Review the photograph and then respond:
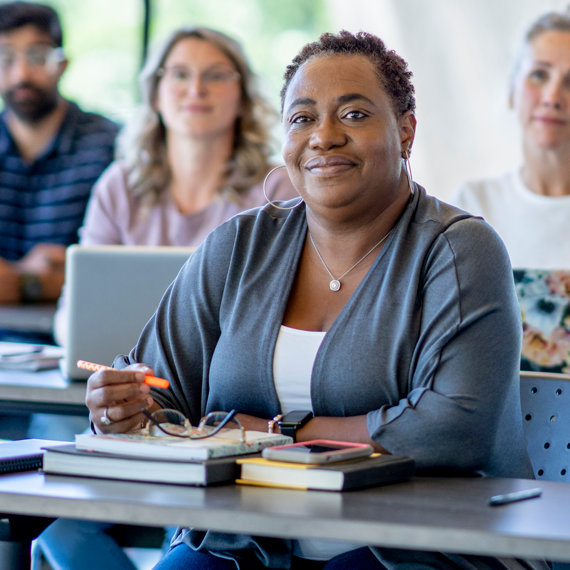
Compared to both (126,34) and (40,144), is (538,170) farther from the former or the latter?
(126,34)

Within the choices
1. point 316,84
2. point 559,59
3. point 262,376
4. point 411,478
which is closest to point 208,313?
point 262,376

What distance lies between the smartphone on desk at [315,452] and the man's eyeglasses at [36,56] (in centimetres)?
337

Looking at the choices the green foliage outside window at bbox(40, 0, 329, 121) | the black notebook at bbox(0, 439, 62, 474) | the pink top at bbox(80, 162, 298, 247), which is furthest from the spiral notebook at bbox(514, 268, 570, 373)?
the green foliage outside window at bbox(40, 0, 329, 121)

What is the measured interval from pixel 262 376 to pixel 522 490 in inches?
20.3

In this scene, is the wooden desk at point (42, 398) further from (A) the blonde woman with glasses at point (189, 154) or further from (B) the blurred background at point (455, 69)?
(B) the blurred background at point (455, 69)

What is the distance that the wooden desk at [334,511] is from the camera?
1.05m

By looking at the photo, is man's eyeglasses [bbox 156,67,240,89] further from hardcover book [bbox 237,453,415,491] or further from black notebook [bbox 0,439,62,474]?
hardcover book [bbox 237,453,415,491]

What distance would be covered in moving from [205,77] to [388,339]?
2137 millimetres

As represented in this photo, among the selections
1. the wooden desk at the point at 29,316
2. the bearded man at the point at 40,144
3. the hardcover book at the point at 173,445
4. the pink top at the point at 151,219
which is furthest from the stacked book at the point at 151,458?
the bearded man at the point at 40,144

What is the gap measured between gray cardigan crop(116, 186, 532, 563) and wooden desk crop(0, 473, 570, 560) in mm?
191

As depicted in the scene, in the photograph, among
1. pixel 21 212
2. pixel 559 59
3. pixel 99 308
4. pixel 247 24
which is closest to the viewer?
pixel 99 308

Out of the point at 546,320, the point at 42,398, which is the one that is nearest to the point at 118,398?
the point at 42,398

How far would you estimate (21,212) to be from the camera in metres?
4.13

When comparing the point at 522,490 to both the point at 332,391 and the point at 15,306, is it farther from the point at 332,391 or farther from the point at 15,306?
the point at 15,306
